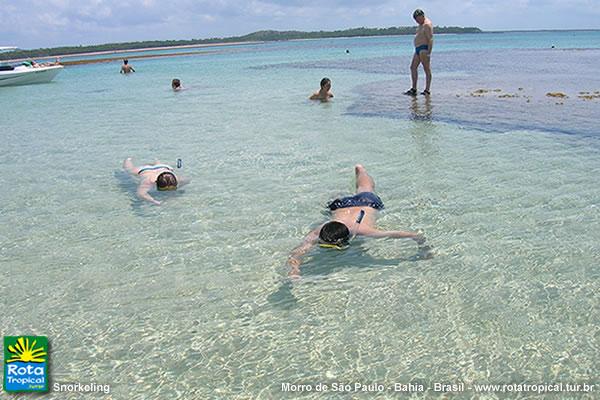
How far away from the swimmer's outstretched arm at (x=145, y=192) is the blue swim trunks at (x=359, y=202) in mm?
2422

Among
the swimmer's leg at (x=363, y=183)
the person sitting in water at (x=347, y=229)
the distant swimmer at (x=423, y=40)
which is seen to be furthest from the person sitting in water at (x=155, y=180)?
the distant swimmer at (x=423, y=40)

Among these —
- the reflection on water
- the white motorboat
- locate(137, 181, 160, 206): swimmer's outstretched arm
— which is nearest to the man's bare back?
the reflection on water

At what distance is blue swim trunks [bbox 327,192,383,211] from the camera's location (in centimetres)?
580

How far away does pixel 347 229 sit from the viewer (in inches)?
195

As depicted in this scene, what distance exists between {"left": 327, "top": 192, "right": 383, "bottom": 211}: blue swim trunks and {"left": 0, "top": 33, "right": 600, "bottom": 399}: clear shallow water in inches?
8.4

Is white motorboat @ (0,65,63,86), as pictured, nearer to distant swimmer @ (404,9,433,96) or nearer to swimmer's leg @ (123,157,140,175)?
distant swimmer @ (404,9,433,96)

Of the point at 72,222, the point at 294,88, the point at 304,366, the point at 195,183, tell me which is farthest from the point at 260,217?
the point at 294,88

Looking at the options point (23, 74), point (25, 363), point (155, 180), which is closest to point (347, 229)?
point (25, 363)

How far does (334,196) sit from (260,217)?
1179mm

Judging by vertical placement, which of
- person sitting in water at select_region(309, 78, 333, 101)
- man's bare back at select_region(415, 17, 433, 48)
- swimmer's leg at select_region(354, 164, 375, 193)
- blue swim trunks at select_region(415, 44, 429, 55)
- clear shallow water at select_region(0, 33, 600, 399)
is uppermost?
man's bare back at select_region(415, 17, 433, 48)

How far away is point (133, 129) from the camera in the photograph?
40.9ft

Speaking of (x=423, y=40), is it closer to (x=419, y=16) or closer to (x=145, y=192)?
(x=419, y=16)

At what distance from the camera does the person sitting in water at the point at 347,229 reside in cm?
489

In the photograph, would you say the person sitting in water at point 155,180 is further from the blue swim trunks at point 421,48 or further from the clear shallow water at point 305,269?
the blue swim trunks at point 421,48
